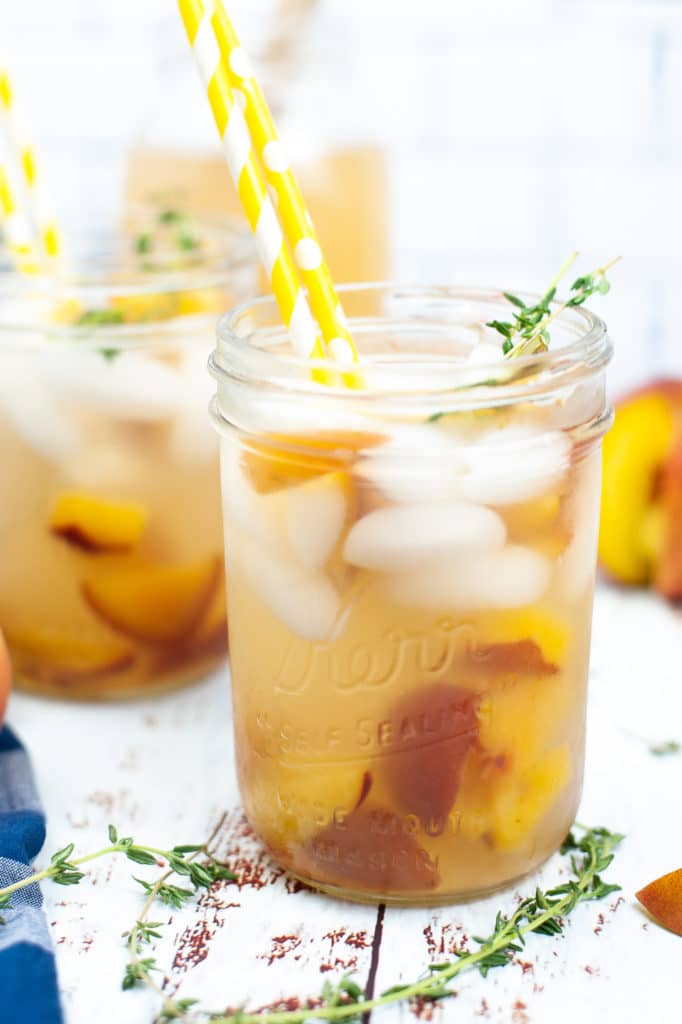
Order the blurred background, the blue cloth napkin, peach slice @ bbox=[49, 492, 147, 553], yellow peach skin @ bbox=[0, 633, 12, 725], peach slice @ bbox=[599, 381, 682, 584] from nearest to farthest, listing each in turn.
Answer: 1. the blue cloth napkin
2. yellow peach skin @ bbox=[0, 633, 12, 725]
3. peach slice @ bbox=[49, 492, 147, 553]
4. peach slice @ bbox=[599, 381, 682, 584]
5. the blurred background

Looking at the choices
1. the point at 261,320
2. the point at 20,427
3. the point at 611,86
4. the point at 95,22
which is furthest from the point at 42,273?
the point at 611,86

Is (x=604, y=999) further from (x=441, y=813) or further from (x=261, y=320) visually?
(x=261, y=320)

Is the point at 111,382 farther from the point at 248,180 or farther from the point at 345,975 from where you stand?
the point at 345,975

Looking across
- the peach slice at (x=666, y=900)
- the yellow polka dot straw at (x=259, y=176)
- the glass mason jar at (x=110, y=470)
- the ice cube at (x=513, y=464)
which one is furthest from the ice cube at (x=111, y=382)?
the peach slice at (x=666, y=900)

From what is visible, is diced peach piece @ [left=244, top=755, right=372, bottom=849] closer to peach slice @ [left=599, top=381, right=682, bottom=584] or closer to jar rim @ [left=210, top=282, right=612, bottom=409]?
jar rim @ [left=210, top=282, right=612, bottom=409]

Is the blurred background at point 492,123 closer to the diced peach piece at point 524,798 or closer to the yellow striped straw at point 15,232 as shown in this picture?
the yellow striped straw at point 15,232

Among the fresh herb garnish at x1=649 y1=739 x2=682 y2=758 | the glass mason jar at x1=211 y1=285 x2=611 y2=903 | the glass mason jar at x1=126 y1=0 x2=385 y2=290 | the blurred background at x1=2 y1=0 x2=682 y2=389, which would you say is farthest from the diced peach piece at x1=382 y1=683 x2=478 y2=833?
the blurred background at x1=2 y1=0 x2=682 y2=389
